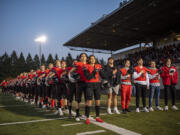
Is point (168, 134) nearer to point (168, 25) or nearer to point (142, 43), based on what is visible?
point (168, 25)

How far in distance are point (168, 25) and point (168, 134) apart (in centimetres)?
2751

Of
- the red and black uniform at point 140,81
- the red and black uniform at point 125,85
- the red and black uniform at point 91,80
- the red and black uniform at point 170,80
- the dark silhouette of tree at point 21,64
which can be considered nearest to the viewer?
the red and black uniform at point 91,80

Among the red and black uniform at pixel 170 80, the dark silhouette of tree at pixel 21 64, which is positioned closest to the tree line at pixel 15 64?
the dark silhouette of tree at pixel 21 64

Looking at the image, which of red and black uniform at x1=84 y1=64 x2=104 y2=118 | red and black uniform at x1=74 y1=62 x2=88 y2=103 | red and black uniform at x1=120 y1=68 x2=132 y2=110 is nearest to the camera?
red and black uniform at x1=84 y1=64 x2=104 y2=118

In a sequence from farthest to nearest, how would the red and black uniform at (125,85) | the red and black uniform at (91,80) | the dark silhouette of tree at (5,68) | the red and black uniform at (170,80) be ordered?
the dark silhouette of tree at (5,68), the red and black uniform at (170,80), the red and black uniform at (125,85), the red and black uniform at (91,80)

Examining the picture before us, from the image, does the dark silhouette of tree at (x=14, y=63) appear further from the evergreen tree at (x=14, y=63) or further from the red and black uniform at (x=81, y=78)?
the red and black uniform at (x=81, y=78)

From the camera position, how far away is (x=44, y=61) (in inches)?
3730

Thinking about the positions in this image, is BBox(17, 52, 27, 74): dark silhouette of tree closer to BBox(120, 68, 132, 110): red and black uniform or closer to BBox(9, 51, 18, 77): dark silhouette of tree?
BBox(9, 51, 18, 77): dark silhouette of tree

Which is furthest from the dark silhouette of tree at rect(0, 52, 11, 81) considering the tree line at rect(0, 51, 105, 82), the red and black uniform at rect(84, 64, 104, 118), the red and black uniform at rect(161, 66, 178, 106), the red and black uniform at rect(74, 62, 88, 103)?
the red and black uniform at rect(84, 64, 104, 118)

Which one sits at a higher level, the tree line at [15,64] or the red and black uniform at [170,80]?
the tree line at [15,64]

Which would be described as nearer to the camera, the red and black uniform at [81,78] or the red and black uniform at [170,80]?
the red and black uniform at [81,78]

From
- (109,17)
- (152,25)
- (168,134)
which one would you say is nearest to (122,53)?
(152,25)

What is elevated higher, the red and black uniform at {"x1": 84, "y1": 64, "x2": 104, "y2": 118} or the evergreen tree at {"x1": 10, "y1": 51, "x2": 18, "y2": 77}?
the evergreen tree at {"x1": 10, "y1": 51, "x2": 18, "y2": 77}

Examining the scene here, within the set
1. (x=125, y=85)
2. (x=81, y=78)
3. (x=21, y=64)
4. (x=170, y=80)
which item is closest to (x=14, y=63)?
(x=21, y=64)
